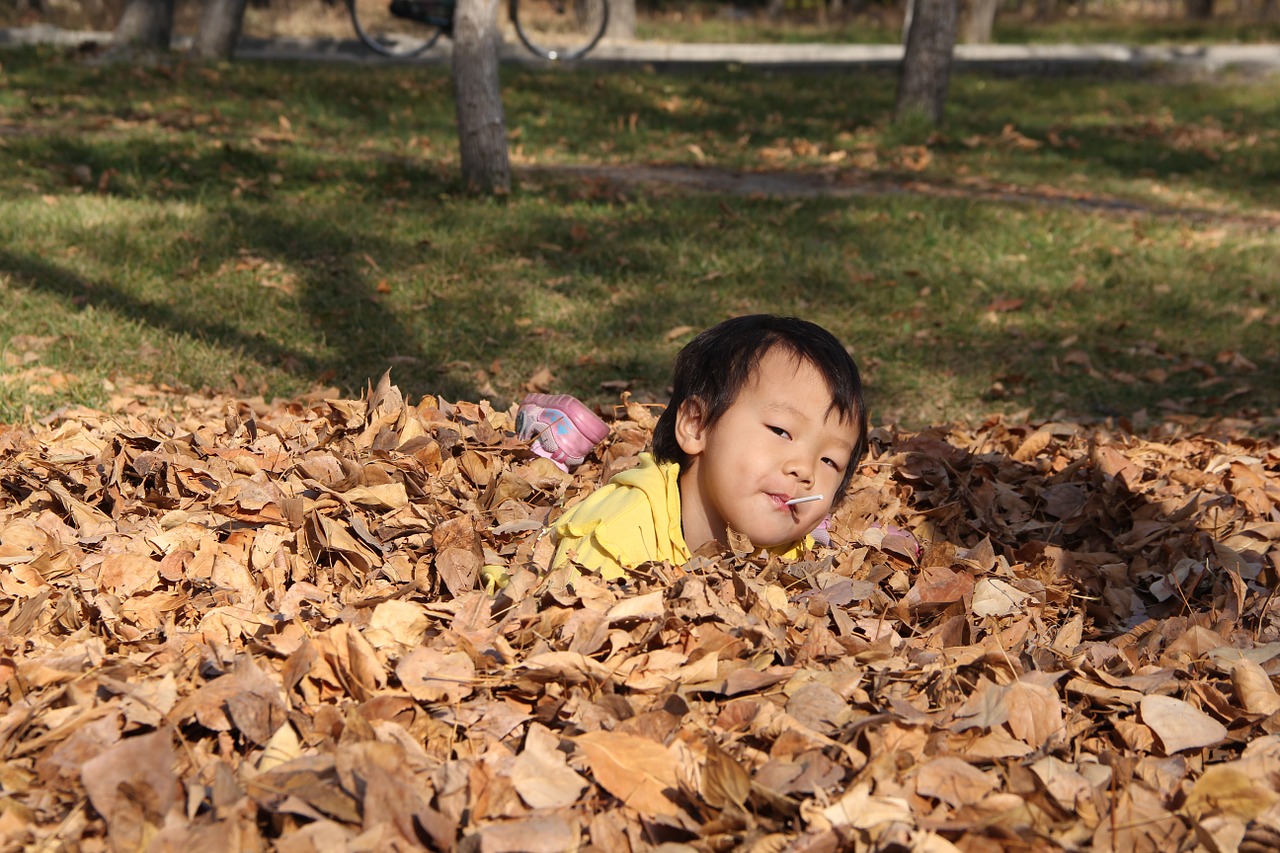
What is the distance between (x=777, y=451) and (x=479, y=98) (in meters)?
5.70

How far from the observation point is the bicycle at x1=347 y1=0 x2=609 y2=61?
14961 mm

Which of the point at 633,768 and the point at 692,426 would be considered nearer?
the point at 633,768

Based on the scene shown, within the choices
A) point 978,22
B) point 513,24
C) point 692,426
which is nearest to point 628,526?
point 692,426

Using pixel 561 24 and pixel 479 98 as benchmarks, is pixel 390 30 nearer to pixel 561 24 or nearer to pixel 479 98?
pixel 561 24

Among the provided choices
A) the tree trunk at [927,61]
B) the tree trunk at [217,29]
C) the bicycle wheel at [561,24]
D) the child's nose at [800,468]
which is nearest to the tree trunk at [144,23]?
the tree trunk at [217,29]

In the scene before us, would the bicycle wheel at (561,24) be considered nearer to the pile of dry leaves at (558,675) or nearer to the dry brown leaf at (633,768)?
the pile of dry leaves at (558,675)

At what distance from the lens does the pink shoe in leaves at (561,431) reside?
4.16 meters

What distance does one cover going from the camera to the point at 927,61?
11.9 meters

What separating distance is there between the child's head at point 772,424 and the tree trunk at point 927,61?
9433mm

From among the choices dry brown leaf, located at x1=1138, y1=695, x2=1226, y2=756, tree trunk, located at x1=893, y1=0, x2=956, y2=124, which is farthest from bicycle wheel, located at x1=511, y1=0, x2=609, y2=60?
dry brown leaf, located at x1=1138, y1=695, x2=1226, y2=756

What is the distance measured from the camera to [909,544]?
3.55 metres

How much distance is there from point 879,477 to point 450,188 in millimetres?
5357

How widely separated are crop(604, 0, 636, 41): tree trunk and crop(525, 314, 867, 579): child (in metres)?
17.7

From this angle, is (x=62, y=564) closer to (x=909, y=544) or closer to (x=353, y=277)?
(x=909, y=544)
